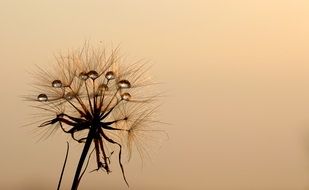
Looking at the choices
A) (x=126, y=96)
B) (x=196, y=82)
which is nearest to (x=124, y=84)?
(x=126, y=96)

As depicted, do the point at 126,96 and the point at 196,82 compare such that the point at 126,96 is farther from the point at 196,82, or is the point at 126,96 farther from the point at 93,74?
the point at 196,82

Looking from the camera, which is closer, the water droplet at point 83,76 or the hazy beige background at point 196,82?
the water droplet at point 83,76

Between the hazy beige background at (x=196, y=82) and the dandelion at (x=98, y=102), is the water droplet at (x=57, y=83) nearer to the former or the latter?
the dandelion at (x=98, y=102)

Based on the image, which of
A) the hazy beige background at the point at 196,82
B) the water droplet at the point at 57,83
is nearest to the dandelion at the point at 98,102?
the water droplet at the point at 57,83

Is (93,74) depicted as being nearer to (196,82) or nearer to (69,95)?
(69,95)

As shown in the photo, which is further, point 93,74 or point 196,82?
point 196,82

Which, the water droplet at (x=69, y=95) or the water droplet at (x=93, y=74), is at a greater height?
the water droplet at (x=93, y=74)

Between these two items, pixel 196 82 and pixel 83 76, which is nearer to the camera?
pixel 83 76

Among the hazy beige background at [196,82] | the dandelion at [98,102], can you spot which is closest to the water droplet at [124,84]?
the dandelion at [98,102]
